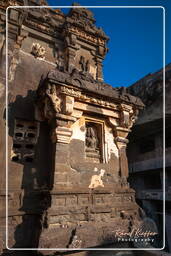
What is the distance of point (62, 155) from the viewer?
15.9ft

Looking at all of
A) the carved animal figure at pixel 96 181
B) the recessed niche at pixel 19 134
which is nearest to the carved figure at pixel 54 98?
the recessed niche at pixel 19 134

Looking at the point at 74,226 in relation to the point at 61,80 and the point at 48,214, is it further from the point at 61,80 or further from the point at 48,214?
the point at 61,80


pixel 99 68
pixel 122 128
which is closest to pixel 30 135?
pixel 122 128

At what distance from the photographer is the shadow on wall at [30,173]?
4.68 meters

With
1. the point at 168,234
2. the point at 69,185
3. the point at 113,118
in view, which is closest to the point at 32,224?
the point at 69,185

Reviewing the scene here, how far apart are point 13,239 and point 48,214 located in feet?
4.22

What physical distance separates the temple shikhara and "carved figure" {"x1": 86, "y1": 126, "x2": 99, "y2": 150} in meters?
0.02

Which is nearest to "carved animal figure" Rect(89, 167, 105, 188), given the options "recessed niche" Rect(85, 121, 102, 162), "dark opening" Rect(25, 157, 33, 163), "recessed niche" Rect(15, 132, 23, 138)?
"recessed niche" Rect(85, 121, 102, 162)

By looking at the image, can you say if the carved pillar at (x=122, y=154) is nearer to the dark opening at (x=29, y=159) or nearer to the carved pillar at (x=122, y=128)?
the carved pillar at (x=122, y=128)

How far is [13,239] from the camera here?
464 cm

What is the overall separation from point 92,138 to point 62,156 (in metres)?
1.25

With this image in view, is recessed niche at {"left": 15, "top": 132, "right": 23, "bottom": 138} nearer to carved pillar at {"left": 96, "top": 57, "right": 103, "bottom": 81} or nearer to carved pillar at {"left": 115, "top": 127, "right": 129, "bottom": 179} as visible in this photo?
carved pillar at {"left": 115, "top": 127, "right": 129, "bottom": 179}

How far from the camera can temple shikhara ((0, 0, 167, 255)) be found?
4.48 meters

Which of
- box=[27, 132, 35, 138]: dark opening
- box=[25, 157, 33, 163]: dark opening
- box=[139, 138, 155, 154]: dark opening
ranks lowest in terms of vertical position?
box=[25, 157, 33, 163]: dark opening
